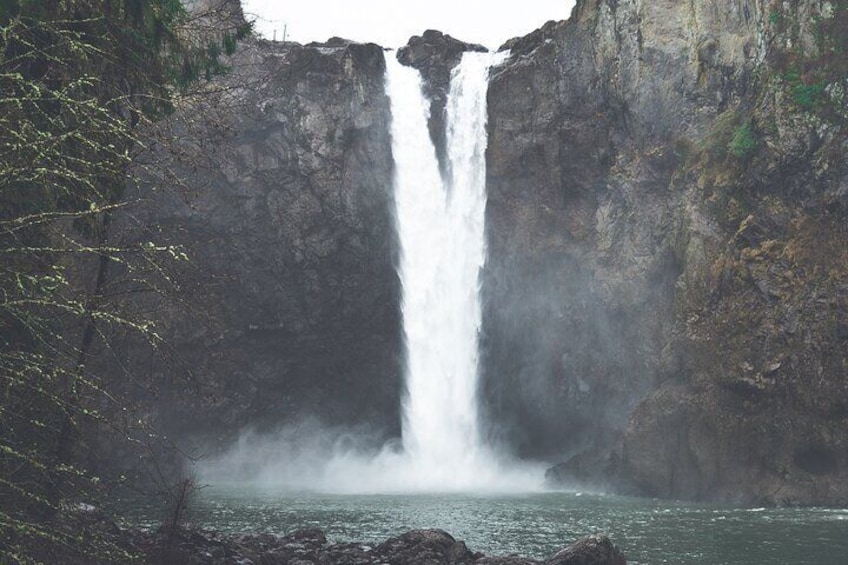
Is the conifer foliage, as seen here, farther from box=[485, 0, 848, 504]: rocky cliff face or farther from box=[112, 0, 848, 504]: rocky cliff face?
box=[485, 0, 848, 504]: rocky cliff face

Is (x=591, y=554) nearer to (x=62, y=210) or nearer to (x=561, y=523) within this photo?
(x=561, y=523)

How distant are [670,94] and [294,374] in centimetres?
2681

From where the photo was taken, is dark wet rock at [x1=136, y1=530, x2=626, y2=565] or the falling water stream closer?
dark wet rock at [x1=136, y1=530, x2=626, y2=565]

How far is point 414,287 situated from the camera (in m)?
46.9

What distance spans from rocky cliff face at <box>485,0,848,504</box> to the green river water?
354cm

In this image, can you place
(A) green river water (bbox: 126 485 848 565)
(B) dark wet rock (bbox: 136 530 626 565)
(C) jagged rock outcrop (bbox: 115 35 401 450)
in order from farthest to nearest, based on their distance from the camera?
(C) jagged rock outcrop (bbox: 115 35 401 450)
(A) green river water (bbox: 126 485 848 565)
(B) dark wet rock (bbox: 136 530 626 565)

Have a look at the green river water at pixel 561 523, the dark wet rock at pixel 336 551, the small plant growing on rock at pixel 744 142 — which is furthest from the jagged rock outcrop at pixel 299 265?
the dark wet rock at pixel 336 551

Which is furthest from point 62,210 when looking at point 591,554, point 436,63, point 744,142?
point 436,63

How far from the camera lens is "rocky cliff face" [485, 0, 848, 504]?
110 ft

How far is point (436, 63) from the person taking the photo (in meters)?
51.8

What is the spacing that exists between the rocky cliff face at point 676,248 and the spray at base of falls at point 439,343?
1.52 meters

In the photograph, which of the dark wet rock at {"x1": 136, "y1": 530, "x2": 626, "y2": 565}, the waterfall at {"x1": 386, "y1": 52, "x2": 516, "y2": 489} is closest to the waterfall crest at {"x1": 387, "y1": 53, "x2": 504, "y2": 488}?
the waterfall at {"x1": 386, "y1": 52, "x2": 516, "y2": 489}

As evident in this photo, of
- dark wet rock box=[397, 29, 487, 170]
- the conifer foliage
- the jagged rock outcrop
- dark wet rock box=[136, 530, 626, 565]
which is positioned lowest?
dark wet rock box=[136, 530, 626, 565]

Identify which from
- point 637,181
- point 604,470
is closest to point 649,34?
point 637,181
